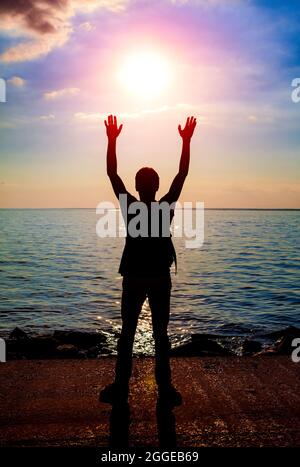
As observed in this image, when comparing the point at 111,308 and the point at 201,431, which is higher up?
the point at 201,431

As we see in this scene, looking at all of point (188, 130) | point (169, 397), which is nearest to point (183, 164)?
point (188, 130)

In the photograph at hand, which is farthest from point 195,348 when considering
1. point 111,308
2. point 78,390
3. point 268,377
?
point 111,308

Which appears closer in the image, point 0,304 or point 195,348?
point 195,348

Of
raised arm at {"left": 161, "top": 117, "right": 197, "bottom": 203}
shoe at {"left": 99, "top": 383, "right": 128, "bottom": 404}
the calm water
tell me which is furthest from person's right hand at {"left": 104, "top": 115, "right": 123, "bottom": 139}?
the calm water

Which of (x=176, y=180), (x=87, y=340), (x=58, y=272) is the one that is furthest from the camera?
(x=58, y=272)

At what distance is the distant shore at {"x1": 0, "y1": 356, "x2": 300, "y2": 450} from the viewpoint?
4.04m

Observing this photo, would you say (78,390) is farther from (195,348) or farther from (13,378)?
→ (195,348)

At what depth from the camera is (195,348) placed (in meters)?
8.22

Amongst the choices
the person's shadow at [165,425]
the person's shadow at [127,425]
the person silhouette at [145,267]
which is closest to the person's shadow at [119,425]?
the person's shadow at [127,425]

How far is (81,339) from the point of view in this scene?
1004cm

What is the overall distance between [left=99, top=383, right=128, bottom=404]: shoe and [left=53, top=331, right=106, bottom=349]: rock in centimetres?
489

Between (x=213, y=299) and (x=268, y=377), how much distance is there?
11.2 m

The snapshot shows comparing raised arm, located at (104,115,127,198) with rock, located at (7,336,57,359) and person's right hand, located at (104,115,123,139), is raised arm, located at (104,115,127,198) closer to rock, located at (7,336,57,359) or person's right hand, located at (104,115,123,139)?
person's right hand, located at (104,115,123,139)
